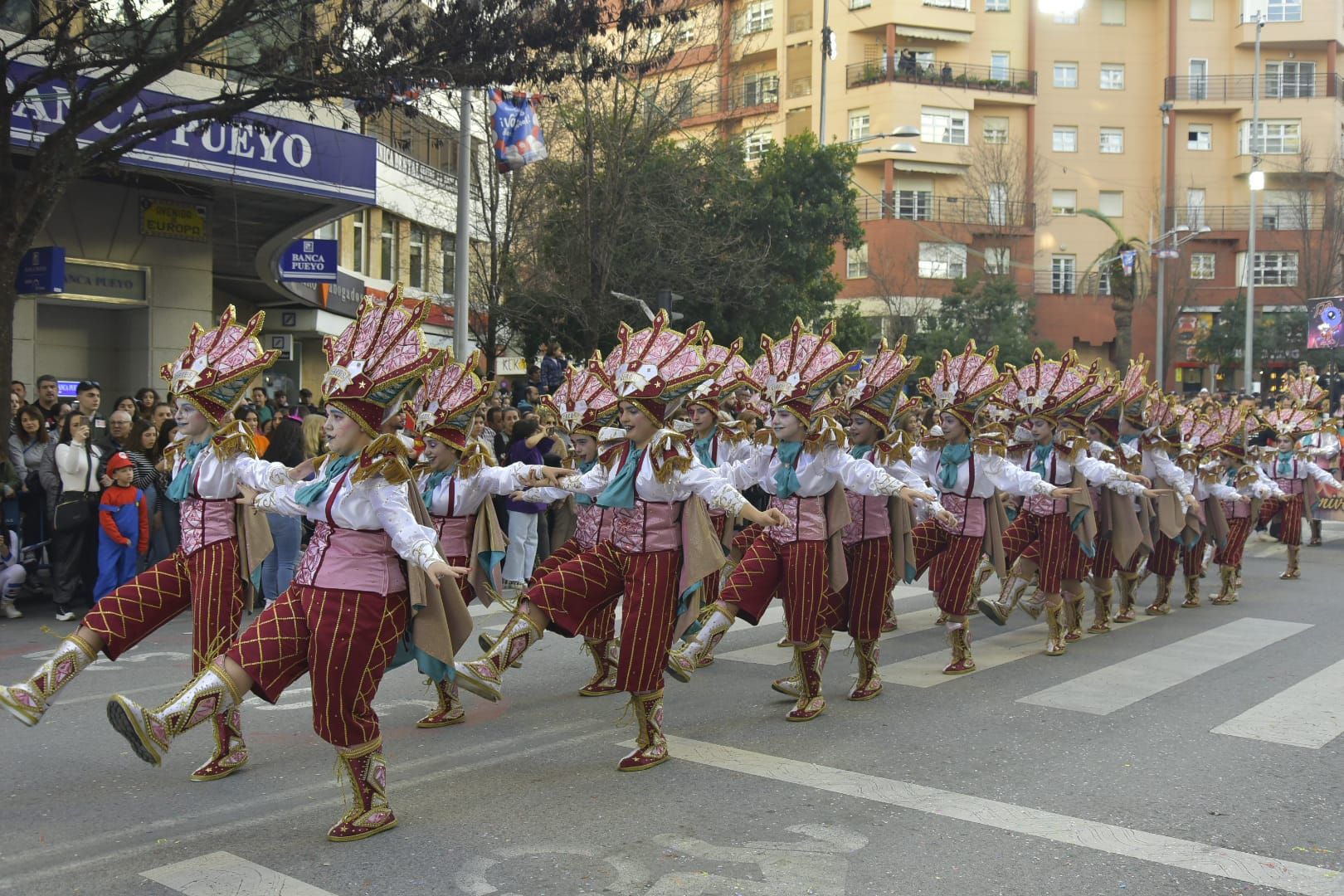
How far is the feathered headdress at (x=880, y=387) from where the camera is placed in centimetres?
840

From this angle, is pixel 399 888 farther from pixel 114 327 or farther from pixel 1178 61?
pixel 1178 61

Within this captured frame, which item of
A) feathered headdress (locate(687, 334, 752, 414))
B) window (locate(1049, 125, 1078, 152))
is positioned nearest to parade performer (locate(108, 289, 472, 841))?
feathered headdress (locate(687, 334, 752, 414))

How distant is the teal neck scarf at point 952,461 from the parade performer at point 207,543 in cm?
484

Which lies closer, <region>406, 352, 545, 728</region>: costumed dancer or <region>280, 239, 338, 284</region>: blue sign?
<region>406, 352, 545, 728</region>: costumed dancer

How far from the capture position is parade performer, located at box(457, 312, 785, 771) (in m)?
6.36

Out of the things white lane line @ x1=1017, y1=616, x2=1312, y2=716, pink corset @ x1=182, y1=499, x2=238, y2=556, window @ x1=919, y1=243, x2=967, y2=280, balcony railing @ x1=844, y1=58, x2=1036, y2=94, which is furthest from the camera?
balcony railing @ x1=844, y1=58, x2=1036, y2=94

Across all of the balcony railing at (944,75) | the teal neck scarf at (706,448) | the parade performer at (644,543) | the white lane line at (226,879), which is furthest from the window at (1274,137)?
the white lane line at (226,879)

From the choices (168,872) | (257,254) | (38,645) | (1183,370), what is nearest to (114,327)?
(257,254)

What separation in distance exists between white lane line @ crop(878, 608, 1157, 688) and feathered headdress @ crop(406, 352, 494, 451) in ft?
11.1

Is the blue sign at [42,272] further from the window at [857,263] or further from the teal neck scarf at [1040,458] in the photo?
the window at [857,263]

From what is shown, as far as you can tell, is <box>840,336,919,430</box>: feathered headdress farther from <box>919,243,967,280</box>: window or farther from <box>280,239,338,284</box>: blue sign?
<box>919,243,967,280</box>: window

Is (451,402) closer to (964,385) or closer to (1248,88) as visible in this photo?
(964,385)

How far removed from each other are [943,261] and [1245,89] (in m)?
15.0

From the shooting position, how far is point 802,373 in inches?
289
